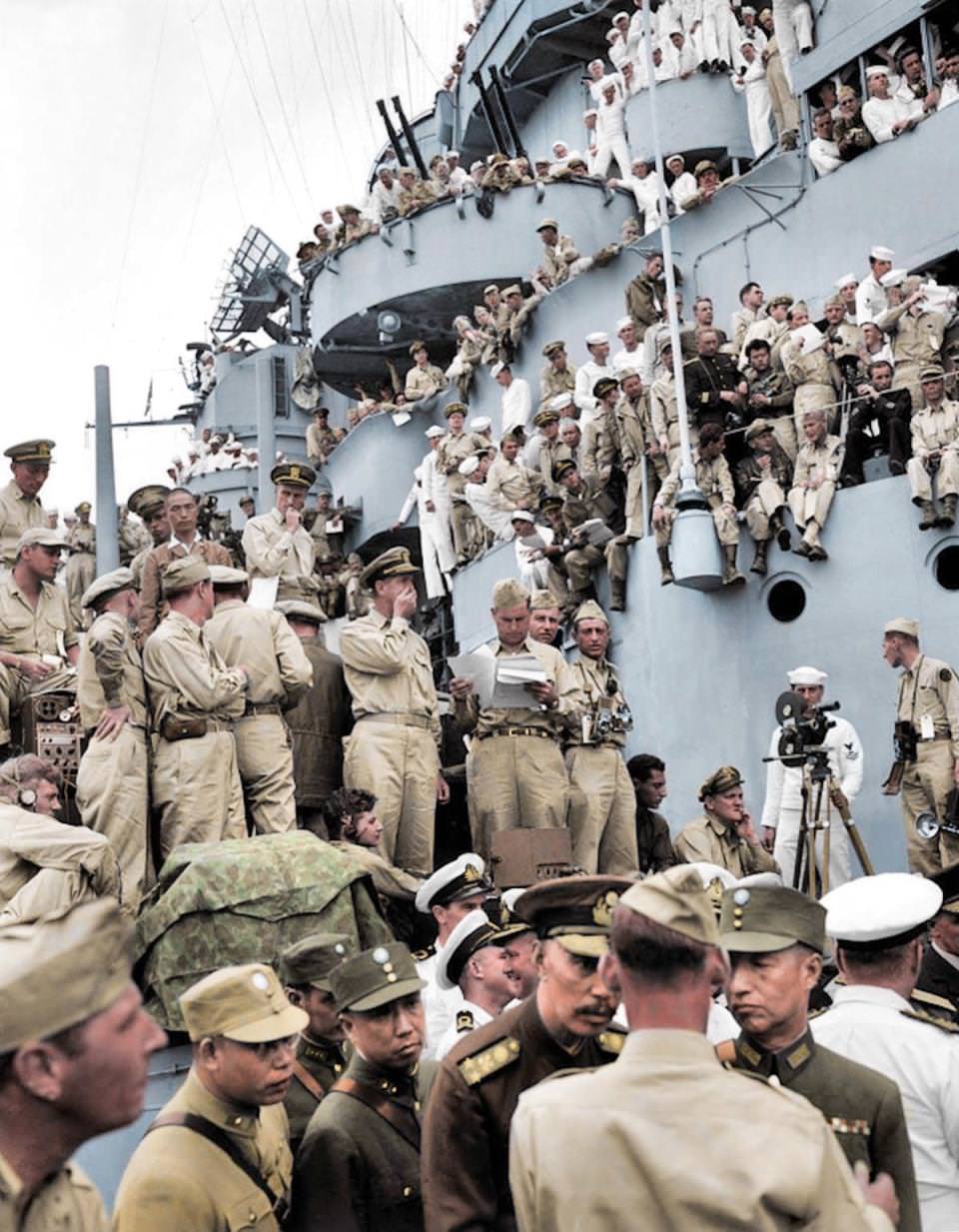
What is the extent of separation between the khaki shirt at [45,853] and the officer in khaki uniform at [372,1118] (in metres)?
2.15

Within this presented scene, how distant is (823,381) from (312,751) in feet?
18.2

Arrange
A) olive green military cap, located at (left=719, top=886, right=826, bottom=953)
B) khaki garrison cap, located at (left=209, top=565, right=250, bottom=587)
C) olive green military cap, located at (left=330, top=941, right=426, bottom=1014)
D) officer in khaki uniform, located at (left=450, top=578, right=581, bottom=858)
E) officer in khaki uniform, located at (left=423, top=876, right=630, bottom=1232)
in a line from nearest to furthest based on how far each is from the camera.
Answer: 1. officer in khaki uniform, located at (left=423, top=876, right=630, bottom=1232)
2. olive green military cap, located at (left=719, top=886, right=826, bottom=953)
3. olive green military cap, located at (left=330, top=941, right=426, bottom=1014)
4. khaki garrison cap, located at (left=209, top=565, right=250, bottom=587)
5. officer in khaki uniform, located at (left=450, top=578, right=581, bottom=858)

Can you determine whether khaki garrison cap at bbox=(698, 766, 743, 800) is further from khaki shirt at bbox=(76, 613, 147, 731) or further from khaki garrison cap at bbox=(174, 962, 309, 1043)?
khaki garrison cap at bbox=(174, 962, 309, 1043)

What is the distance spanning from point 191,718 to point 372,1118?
3.49 m

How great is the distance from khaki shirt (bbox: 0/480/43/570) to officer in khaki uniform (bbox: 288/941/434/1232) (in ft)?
17.9

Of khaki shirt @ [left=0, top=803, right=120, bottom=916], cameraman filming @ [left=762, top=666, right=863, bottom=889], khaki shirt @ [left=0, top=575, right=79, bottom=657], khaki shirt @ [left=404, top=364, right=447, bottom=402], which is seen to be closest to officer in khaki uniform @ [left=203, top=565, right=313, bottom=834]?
khaki shirt @ [left=0, top=575, right=79, bottom=657]

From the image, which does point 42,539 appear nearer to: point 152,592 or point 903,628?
point 152,592

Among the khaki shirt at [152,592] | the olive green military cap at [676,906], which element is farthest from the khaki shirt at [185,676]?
the olive green military cap at [676,906]

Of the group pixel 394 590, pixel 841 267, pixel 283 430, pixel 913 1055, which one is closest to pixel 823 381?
pixel 841 267

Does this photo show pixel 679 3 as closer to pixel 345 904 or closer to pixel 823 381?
pixel 823 381

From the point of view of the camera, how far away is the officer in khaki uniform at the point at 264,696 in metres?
7.36

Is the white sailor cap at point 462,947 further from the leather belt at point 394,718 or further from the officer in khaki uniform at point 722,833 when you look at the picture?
the officer in khaki uniform at point 722,833

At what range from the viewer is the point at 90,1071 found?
2047 millimetres

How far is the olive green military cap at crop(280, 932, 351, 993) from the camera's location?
4.52 metres
